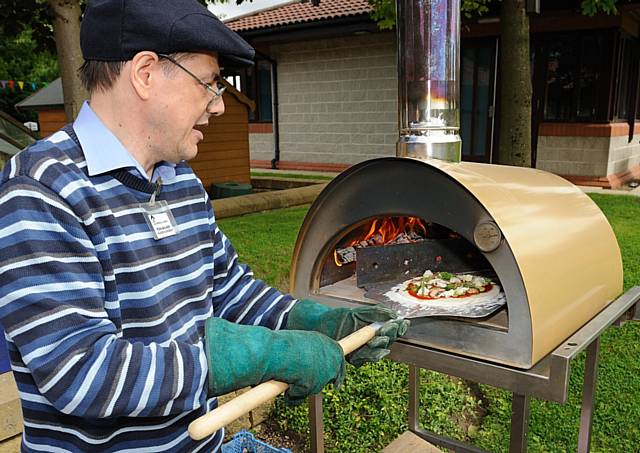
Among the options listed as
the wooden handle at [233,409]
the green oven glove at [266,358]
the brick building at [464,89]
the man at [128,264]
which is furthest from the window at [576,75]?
the wooden handle at [233,409]

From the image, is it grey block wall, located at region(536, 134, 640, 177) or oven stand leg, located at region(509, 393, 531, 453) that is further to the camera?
grey block wall, located at region(536, 134, 640, 177)

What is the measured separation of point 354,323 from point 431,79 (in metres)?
1.02

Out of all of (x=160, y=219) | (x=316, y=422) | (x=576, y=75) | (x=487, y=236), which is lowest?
(x=316, y=422)

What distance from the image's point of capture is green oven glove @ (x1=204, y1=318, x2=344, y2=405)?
113 cm

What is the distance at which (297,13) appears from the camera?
11992mm

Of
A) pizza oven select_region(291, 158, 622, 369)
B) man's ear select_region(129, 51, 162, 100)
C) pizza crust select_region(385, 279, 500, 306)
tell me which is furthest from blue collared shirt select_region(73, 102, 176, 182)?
pizza crust select_region(385, 279, 500, 306)

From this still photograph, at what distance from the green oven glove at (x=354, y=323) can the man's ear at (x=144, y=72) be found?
0.78 meters

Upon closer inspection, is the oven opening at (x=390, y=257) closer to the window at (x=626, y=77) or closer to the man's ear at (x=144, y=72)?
the man's ear at (x=144, y=72)

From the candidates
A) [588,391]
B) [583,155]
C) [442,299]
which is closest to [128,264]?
[442,299]

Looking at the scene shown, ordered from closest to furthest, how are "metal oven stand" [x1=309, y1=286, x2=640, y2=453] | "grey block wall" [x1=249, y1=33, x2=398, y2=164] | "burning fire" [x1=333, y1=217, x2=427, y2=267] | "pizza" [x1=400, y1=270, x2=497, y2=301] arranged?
"metal oven stand" [x1=309, y1=286, x2=640, y2=453], "pizza" [x1=400, y1=270, x2=497, y2=301], "burning fire" [x1=333, y1=217, x2=427, y2=267], "grey block wall" [x1=249, y1=33, x2=398, y2=164]

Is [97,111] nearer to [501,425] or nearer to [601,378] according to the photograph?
[501,425]

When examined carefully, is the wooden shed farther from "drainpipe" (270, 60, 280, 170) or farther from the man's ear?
the man's ear

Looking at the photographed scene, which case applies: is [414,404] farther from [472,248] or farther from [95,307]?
[95,307]

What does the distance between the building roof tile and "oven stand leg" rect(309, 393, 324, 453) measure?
8.33 metres
